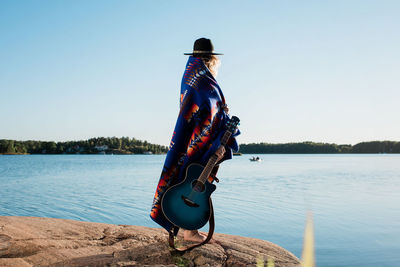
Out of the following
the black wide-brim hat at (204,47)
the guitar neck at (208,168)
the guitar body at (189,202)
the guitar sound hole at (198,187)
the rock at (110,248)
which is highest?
the black wide-brim hat at (204,47)

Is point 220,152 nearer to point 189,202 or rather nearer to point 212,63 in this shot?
point 189,202

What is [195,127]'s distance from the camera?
359 centimetres

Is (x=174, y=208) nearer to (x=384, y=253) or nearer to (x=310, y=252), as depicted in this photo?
(x=310, y=252)

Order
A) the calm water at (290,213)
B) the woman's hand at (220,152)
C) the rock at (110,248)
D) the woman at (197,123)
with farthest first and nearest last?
the calm water at (290,213) < the woman at (197,123) < the woman's hand at (220,152) < the rock at (110,248)

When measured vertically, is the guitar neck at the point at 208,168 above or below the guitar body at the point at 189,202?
above

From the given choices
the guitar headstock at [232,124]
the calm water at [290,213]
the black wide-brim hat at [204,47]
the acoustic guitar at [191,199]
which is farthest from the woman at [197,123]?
the calm water at [290,213]

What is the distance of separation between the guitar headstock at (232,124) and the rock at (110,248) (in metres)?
1.32

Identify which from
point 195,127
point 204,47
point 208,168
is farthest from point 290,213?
point 204,47

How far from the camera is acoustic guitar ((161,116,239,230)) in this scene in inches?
129

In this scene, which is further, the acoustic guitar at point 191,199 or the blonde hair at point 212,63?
the blonde hair at point 212,63

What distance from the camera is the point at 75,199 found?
13.5m

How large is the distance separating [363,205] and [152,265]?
11.5 meters

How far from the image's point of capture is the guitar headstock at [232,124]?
3.44 m

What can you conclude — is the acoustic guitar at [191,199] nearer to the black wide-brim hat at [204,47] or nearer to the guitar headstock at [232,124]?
the guitar headstock at [232,124]
